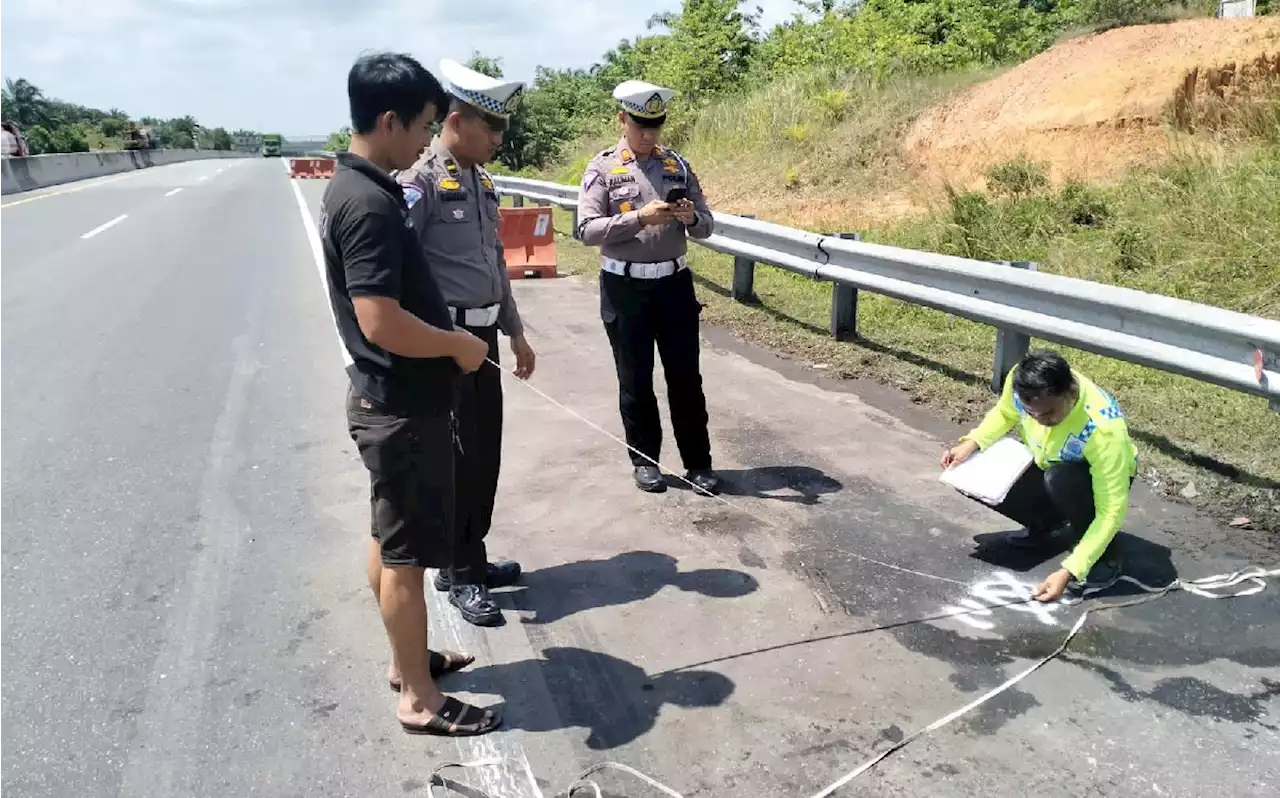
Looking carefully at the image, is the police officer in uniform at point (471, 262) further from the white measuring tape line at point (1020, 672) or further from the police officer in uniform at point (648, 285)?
the police officer in uniform at point (648, 285)

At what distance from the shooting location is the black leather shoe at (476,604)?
3682 millimetres

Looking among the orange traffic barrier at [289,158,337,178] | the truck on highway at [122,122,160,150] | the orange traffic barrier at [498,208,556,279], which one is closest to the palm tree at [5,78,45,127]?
the truck on highway at [122,122,160,150]

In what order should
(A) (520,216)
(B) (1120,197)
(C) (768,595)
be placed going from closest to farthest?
(C) (768,595) < (B) (1120,197) < (A) (520,216)

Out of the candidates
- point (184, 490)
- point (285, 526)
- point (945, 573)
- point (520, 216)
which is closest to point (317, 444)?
point (184, 490)

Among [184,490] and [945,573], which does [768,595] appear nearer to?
[945,573]

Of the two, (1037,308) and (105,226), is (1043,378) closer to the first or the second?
(1037,308)

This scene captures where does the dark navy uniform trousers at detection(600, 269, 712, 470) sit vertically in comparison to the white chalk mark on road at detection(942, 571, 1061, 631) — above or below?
above

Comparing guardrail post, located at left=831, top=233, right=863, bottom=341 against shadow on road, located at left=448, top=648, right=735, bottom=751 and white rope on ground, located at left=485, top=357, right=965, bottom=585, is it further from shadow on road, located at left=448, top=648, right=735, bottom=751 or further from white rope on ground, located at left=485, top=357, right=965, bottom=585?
shadow on road, located at left=448, top=648, right=735, bottom=751

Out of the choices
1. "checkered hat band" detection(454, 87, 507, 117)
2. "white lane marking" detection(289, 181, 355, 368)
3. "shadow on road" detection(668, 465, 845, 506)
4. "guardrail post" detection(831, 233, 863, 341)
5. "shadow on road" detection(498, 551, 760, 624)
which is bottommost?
→ "shadow on road" detection(498, 551, 760, 624)

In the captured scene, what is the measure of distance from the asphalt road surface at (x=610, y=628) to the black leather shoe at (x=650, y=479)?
62mm

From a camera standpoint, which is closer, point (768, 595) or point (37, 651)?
point (37, 651)

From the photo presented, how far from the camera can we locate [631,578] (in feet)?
13.1

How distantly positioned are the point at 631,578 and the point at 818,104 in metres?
15.8

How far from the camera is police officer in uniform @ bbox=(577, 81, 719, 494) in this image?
16.2 ft
